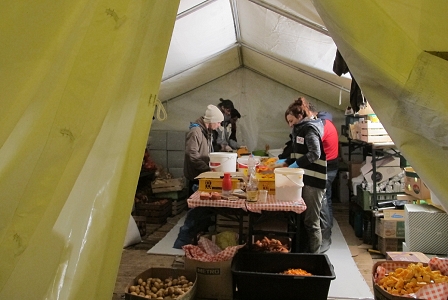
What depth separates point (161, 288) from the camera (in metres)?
2.79

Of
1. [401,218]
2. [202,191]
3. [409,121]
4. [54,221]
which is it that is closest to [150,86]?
[54,221]

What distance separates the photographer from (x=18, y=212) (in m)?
0.63

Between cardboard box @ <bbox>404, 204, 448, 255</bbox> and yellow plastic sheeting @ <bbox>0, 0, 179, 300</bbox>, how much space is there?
3331 mm

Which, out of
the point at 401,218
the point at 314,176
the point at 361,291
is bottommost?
the point at 361,291

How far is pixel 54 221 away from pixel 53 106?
0.20m

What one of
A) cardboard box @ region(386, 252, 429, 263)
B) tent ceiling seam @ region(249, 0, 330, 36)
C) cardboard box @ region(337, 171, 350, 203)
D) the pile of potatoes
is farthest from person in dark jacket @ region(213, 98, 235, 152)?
cardboard box @ region(386, 252, 429, 263)

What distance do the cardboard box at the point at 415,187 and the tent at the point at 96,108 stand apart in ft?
10.9

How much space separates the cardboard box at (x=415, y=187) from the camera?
12.2 ft

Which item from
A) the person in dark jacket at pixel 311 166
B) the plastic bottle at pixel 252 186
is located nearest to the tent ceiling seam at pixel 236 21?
the person in dark jacket at pixel 311 166

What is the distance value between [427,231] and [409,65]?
10.4 ft

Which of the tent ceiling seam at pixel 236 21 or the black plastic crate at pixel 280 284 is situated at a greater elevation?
the tent ceiling seam at pixel 236 21

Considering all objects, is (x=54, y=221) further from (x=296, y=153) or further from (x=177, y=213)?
(x=177, y=213)

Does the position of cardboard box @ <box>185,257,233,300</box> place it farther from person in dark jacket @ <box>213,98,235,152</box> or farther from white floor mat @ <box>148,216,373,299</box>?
person in dark jacket @ <box>213,98,235,152</box>

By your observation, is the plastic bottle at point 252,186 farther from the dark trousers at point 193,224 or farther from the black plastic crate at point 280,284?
the dark trousers at point 193,224
